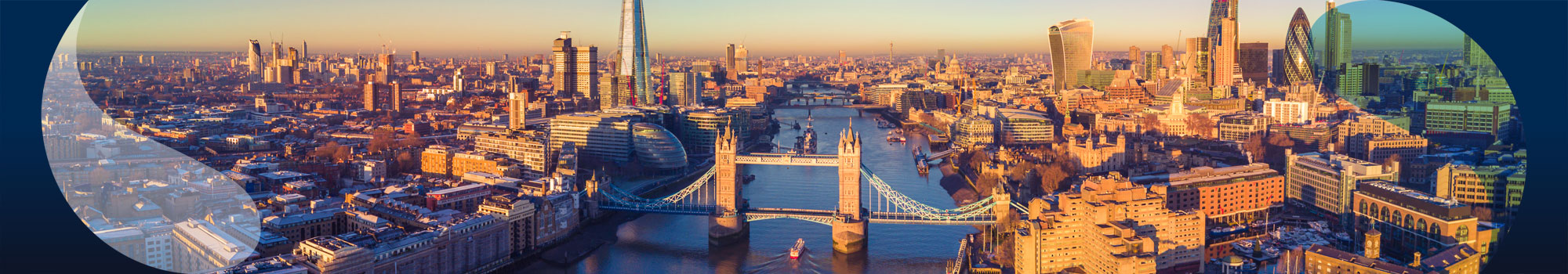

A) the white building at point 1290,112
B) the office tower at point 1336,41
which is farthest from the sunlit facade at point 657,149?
the office tower at point 1336,41

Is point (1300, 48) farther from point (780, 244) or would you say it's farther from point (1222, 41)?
point (780, 244)

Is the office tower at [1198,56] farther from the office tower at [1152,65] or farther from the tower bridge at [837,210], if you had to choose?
the tower bridge at [837,210]

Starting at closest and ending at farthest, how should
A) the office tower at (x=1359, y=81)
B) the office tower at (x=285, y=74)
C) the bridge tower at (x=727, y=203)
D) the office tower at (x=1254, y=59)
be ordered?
the bridge tower at (x=727, y=203), the office tower at (x=1359, y=81), the office tower at (x=285, y=74), the office tower at (x=1254, y=59)

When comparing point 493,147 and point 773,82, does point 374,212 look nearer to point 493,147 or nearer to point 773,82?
point 493,147

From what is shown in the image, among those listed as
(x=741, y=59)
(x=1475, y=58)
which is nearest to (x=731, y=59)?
(x=741, y=59)

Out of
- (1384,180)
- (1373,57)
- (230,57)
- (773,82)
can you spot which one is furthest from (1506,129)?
(773,82)
